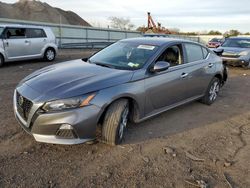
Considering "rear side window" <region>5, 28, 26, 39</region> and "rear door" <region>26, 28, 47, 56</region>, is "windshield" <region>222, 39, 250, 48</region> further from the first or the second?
"rear side window" <region>5, 28, 26, 39</region>

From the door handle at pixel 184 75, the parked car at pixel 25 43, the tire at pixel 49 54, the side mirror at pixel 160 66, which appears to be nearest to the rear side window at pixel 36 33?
the parked car at pixel 25 43

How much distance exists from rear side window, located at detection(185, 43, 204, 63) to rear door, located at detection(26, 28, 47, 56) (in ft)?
25.8

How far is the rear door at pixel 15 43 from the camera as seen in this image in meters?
10.2

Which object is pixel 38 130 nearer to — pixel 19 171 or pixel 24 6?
pixel 19 171

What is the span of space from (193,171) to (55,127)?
6.07 feet

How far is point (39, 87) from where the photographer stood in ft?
11.7

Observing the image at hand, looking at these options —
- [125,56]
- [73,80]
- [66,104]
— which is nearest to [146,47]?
[125,56]

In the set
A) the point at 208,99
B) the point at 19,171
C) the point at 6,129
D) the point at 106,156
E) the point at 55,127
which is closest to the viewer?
the point at 19,171

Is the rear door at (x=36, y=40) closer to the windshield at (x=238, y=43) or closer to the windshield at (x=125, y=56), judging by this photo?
the windshield at (x=125, y=56)

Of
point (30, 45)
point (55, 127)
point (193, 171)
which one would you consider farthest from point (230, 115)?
point (30, 45)

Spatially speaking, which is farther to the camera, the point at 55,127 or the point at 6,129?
the point at 6,129

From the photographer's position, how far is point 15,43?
10.4m

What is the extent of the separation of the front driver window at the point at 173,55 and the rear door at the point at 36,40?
7.99m

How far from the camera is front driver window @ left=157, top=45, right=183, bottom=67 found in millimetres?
4641
